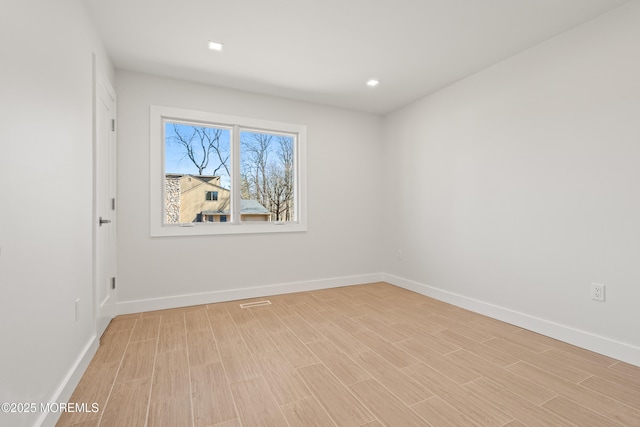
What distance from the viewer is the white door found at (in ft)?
7.77

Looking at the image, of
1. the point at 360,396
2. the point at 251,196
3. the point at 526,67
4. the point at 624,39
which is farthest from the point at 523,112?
the point at 251,196

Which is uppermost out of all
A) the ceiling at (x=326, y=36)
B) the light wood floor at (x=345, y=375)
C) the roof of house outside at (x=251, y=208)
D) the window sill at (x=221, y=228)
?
the ceiling at (x=326, y=36)

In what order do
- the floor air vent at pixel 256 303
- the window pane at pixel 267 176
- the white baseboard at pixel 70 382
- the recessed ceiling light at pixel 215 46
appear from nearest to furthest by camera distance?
the white baseboard at pixel 70 382, the recessed ceiling light at pixel 215 46, the floor air vent at pixel 256 303, the window pane at pixel 267 176

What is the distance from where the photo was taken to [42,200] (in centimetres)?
139

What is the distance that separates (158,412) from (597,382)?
2.57 metres

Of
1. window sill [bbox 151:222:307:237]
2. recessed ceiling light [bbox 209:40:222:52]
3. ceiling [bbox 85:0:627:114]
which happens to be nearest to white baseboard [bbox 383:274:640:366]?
window sill [bbox 151:222:307:237]

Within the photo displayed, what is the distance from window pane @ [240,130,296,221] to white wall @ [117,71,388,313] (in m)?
0.26

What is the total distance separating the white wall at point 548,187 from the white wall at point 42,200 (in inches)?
134

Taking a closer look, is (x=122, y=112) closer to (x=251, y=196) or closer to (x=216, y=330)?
(x=251, y=196)

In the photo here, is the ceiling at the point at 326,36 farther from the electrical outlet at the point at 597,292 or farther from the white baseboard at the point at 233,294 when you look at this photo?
the white baseboard at the point at 233,294

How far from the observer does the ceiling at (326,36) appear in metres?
2.14

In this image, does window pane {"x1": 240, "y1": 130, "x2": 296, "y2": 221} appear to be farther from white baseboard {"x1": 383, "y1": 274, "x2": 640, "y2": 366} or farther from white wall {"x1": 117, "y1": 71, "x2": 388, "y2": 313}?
white baseboard {"x1": 383, "y1": 274, "x2": 640, "y2": 366}

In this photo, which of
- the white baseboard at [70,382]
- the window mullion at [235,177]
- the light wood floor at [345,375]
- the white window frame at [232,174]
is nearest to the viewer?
the white baseboard at [70,382]

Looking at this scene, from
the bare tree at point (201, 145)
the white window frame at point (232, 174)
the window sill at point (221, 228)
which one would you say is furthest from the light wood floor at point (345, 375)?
the bare tree at point (201, 145)
